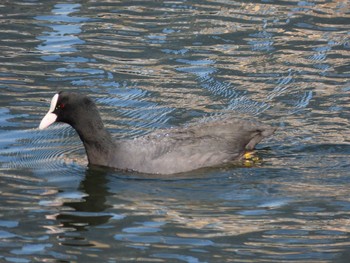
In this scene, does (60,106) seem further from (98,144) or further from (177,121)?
(177,121)

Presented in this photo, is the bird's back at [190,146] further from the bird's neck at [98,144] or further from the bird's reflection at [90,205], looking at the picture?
the bird's reflection at [90,205]

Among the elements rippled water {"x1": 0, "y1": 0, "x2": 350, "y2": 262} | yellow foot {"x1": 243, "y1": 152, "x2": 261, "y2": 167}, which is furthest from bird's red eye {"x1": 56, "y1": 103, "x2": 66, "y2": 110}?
yellow foot {"x1": 243, "y1": 152, "x2": 261, "y2": 167}

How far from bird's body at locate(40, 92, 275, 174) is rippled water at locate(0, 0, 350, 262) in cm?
17

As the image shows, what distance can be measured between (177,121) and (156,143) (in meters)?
1.23

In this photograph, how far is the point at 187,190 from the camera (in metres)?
9.00

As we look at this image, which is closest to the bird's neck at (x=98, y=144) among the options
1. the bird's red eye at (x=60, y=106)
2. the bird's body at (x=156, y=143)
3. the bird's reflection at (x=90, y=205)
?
the bird's body at (x=156, y=143)

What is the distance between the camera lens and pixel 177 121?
10.9 m

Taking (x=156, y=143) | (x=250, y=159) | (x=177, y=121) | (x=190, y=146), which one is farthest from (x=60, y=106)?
(x=250, y=159)

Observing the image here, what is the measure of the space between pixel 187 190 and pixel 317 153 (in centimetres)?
154

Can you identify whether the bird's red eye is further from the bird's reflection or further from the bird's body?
the bird's reflection

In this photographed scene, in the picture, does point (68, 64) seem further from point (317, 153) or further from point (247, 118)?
point (317, 153)

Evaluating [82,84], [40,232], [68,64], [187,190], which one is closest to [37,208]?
[40,232]

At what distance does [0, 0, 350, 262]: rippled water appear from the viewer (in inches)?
304

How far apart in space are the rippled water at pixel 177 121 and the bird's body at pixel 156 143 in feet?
0.54
